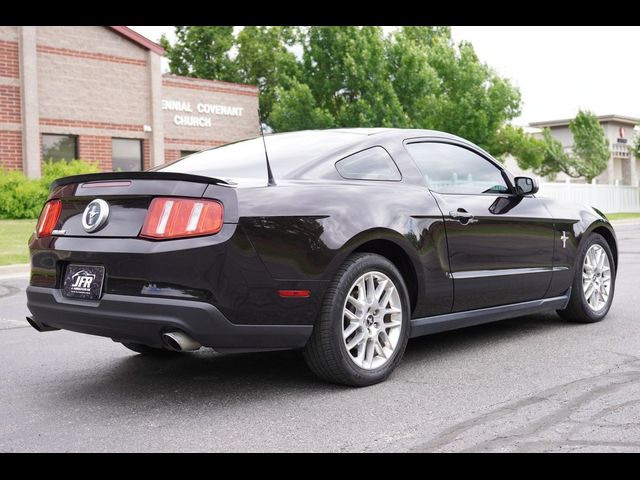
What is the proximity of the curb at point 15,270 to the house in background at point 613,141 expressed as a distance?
48794 mm

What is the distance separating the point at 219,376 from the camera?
4.91 m

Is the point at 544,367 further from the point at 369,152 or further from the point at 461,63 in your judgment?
the point at 461,63

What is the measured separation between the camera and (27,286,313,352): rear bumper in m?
3.97

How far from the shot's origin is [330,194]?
4.47m

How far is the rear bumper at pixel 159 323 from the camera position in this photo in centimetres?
397

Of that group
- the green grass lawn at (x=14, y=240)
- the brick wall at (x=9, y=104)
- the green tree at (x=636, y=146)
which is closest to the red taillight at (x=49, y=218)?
the green grass lawn at (x=14, y=240)

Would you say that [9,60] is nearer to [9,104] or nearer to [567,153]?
[9,104]

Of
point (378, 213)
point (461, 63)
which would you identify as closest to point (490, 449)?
point (378, 213)

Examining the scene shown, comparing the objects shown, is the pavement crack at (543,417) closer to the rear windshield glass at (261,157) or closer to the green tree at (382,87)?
the rear windshield glass at (261,157)

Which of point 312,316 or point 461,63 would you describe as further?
point 461,63

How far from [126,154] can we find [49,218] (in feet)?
84.6

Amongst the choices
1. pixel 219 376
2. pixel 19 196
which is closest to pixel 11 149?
pixel 19 196

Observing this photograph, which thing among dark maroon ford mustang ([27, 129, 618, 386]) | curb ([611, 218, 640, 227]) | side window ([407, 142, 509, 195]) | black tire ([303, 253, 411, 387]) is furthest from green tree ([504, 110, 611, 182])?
black tire ([303, 253, 411, 387])
